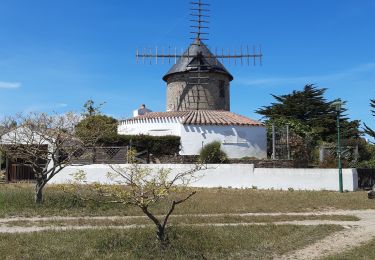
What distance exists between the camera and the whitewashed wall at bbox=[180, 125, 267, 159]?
28797 mm

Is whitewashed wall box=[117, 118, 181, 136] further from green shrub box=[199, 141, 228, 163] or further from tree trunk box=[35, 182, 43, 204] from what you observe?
tree trunk box=[35, 182, 43, 204]

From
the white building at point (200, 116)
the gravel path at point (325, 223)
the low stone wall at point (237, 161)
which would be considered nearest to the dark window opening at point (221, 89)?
the white building at point (200, 116)

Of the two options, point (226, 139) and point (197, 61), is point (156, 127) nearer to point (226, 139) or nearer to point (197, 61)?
point (226, 139)

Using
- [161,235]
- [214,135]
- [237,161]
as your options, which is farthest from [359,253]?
[214,135]

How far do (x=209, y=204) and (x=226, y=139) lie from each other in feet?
44.3

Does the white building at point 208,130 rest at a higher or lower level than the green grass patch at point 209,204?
higher

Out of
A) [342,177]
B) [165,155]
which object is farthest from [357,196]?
[165,155]

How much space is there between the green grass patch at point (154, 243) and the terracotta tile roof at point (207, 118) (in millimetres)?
18491

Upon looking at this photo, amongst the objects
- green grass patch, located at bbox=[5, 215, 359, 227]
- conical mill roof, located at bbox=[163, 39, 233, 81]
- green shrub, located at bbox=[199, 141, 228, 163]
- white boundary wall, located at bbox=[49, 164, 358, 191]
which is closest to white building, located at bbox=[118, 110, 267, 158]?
green shrub, located at bbox=[199, 141, 228, 163]

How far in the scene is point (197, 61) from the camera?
35.3 meters

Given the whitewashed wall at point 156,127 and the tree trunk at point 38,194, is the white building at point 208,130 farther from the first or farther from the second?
the tree trunk at point 38,194

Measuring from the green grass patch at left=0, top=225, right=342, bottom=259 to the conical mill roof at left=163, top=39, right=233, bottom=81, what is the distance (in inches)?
991

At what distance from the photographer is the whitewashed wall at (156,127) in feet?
98.4

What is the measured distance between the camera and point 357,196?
19.1 m
